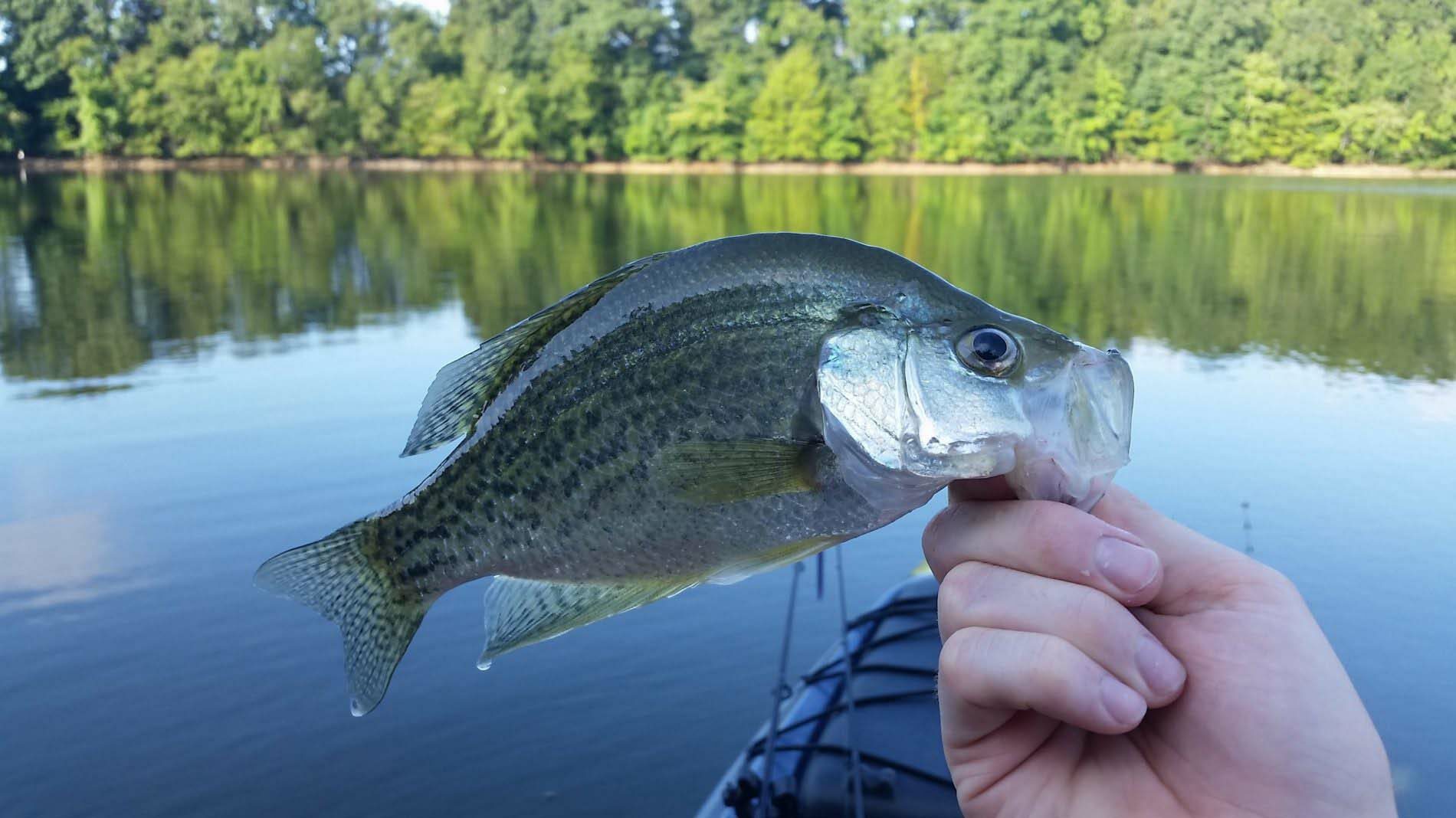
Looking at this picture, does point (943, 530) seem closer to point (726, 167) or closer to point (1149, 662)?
point (1149, 662)

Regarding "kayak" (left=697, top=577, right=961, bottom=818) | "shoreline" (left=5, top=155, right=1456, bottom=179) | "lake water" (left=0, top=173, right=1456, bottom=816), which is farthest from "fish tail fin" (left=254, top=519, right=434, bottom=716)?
"shoreline" (left=5, top=155, right=1456, bottom=179)

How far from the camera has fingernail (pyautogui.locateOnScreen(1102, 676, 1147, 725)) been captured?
1.62 m

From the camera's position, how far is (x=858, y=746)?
18.0 ft

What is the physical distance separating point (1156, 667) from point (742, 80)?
88281mm

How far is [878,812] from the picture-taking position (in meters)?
4.98

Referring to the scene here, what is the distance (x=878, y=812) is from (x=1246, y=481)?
1041 cm

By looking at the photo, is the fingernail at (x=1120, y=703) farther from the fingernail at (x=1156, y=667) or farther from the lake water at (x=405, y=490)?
the lake water at (x=405, y=490)

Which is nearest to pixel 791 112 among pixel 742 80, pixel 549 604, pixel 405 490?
pixel 742 80

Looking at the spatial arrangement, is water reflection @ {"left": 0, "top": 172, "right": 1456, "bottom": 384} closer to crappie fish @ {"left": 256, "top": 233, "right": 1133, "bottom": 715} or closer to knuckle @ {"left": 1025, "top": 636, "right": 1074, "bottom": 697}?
crappie fish @ {"left": 256, "top": 233, "right": 1133, "bottom": 715}

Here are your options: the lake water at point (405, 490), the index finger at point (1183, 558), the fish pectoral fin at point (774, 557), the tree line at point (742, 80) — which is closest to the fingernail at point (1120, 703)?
the index finger at point (1183, 558)

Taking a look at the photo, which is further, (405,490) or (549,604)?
(405,490)

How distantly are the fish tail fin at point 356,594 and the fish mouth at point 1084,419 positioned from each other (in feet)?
3.44

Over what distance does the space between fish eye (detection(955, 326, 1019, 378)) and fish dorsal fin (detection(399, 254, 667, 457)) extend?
50 centimetres

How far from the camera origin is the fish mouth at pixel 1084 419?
62.6 inches
